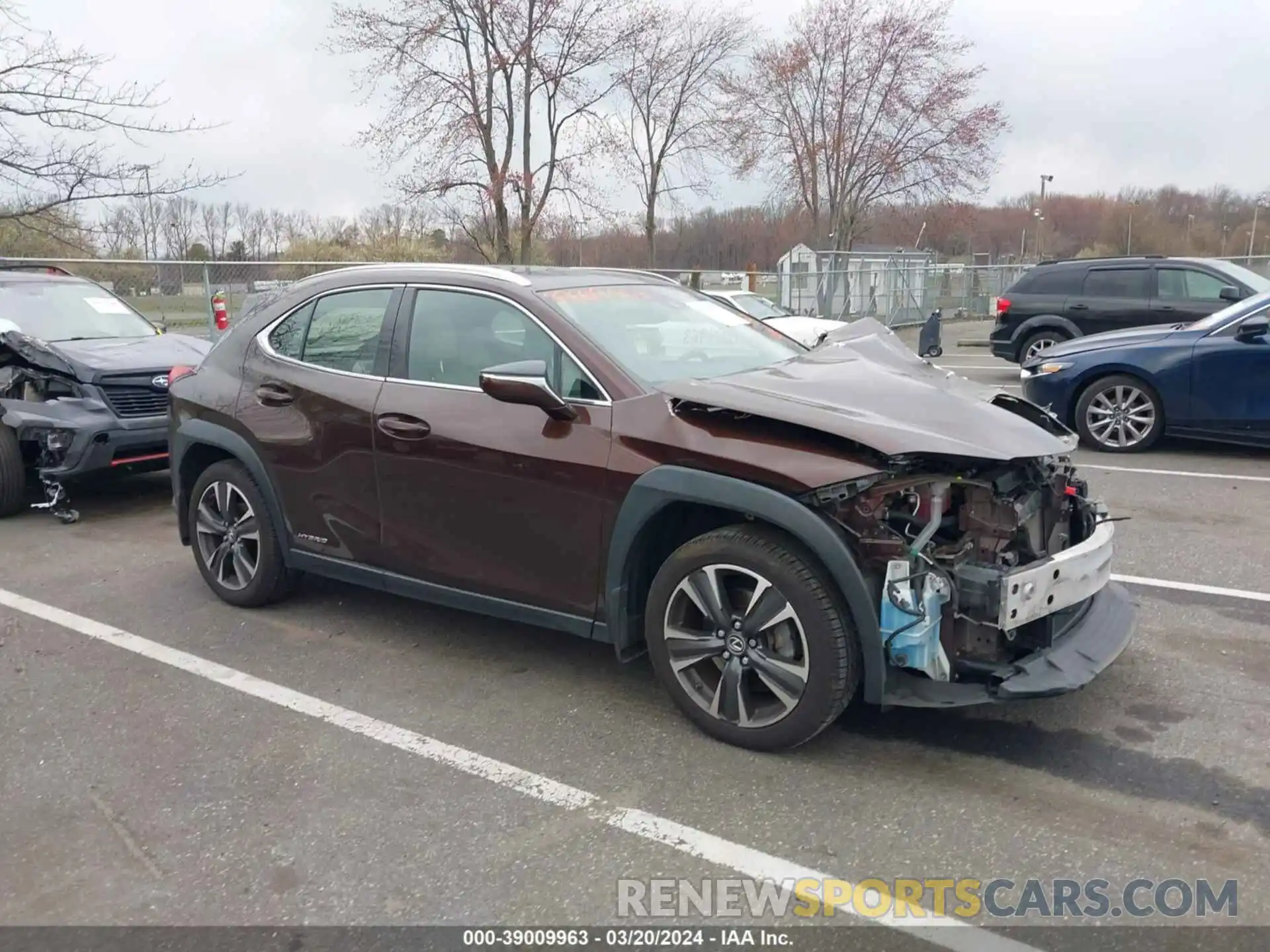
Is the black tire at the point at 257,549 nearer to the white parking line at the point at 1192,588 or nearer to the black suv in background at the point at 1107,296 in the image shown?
the white parking line at the point at 1192,588

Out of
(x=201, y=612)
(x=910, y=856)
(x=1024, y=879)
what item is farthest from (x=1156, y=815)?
(x=201, y=612)

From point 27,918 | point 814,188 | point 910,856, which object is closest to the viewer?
point 27,918

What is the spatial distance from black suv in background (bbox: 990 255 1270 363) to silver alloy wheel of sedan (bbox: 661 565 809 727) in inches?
403

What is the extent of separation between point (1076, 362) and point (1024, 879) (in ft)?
23.2

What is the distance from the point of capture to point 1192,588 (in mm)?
5195

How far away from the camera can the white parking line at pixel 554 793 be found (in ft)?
8.66

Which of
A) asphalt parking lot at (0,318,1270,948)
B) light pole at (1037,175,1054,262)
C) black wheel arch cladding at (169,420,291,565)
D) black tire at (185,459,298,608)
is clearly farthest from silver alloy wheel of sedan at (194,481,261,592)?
light pole at (1037,175,1054,262)

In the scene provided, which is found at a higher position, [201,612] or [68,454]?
[68,454]

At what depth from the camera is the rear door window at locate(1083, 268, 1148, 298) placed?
43.1ft

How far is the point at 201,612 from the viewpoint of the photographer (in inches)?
205

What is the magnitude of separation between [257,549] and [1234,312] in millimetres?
7924

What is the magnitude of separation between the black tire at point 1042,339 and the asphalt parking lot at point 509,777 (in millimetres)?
Result: 9580

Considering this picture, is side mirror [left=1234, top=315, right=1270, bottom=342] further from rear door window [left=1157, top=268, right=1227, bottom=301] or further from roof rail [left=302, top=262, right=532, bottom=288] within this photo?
roof rail [left=302, top=262, right=532, bottom=288]

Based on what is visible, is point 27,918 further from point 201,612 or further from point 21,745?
point 201,612
